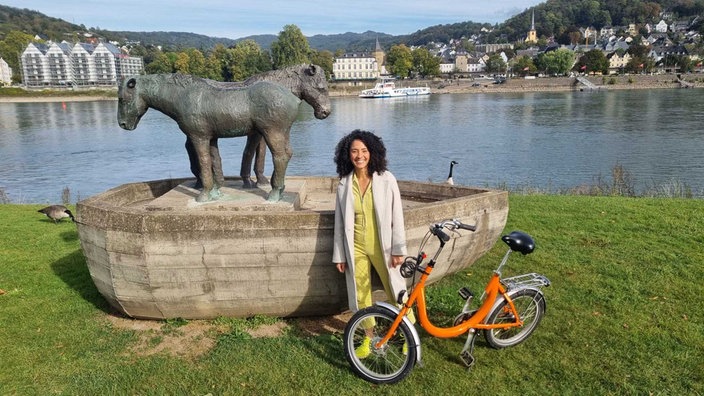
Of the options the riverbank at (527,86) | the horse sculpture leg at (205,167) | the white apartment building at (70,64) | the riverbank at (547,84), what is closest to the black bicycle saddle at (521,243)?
the horse sculpture leg at (205,167)

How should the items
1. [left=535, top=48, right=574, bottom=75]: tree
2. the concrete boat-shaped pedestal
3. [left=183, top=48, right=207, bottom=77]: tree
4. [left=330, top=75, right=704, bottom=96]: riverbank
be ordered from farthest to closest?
[left=535, top=48, right=574, bottom=75]: tree → [left=183, top=48, right=207, bottom=77]: tree → [left=330, top=75, right=704, bottom=96]: riverbank → the concrete boat-shaped pedestal

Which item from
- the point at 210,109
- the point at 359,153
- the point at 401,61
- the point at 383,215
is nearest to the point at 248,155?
the point at 210,109

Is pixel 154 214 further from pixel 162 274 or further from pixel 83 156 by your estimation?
pixel 83 156

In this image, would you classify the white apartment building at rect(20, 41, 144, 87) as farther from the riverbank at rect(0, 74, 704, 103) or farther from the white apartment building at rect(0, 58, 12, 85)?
the riverbank at rect(0, 74, 704, 103)

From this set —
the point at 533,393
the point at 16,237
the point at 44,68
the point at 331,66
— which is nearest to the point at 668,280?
the point at 533,393

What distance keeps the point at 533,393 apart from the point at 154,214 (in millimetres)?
3965

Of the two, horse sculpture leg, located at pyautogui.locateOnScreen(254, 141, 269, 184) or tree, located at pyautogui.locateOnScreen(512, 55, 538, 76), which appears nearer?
horse sculpture leg, located at pyautogui.locateOnScreen(254, 141, 269, 184)

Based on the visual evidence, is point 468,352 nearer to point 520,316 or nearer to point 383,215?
point 520,316

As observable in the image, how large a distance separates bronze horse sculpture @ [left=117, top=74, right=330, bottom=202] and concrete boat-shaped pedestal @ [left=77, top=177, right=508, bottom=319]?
731mm

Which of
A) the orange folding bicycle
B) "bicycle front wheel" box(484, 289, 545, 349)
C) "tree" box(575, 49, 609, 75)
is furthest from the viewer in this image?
"tree" box(575, 49, 609, 75)

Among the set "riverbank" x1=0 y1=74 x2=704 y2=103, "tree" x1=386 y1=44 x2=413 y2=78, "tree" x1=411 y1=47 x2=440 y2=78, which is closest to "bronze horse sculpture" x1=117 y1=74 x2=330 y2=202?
"riverbank" x1=0 y1=74 x2=704 y2=103

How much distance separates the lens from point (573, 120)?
43.4m

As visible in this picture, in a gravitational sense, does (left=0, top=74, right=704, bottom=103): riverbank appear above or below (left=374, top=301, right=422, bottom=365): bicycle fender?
above

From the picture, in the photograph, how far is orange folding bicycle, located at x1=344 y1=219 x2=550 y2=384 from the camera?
436 centimetres
